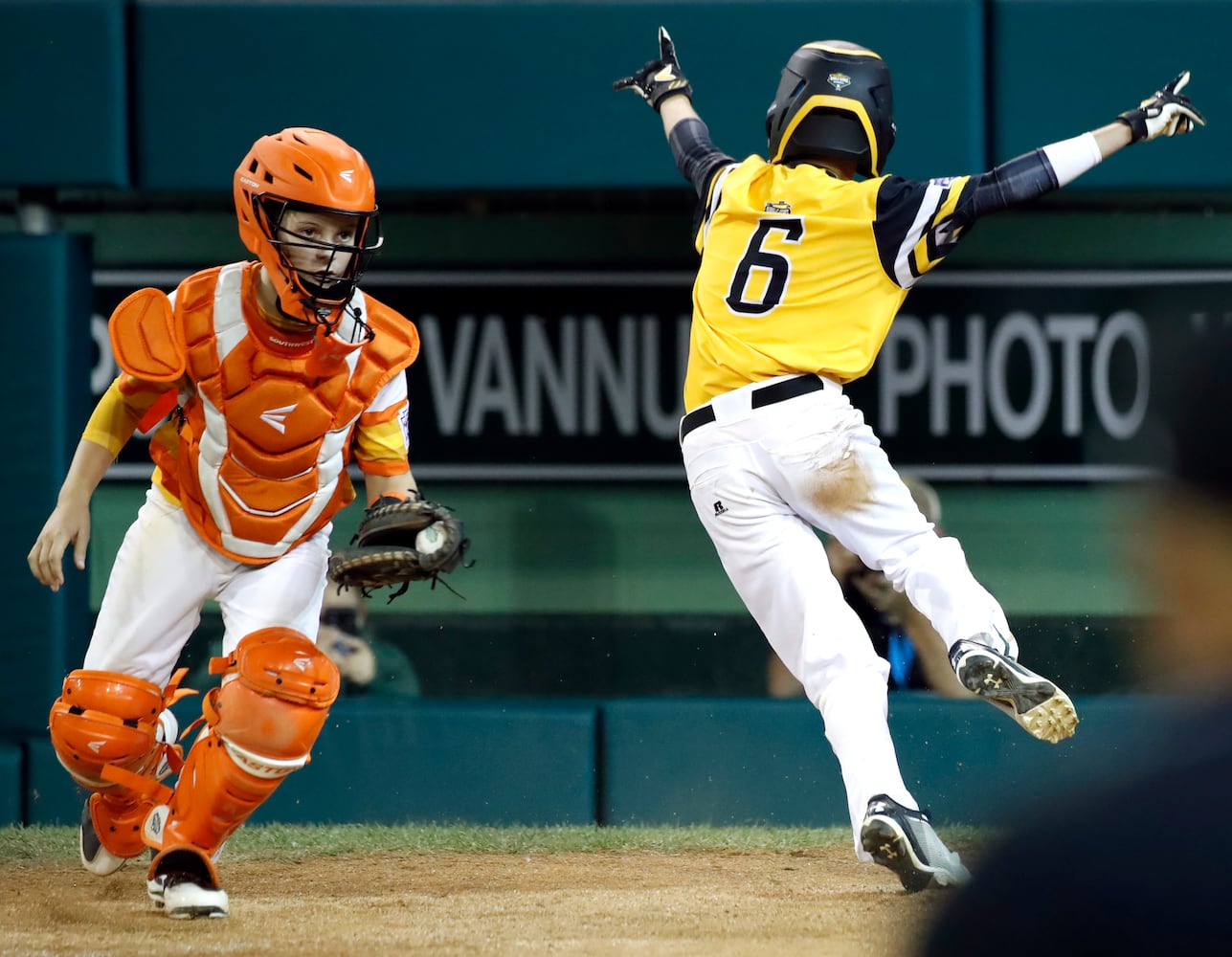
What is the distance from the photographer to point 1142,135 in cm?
370

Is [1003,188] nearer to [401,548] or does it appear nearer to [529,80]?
[401,548]

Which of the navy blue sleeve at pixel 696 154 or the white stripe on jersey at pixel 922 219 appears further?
the navy blue sleeve at pixel 696 154

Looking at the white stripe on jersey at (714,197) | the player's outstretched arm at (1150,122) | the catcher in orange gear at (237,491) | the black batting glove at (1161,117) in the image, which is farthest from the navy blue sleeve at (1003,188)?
the catcher in orange gear at (237,491)

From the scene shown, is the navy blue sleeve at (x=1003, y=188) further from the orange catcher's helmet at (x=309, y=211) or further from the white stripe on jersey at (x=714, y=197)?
the orange catcher's helmet at (x=309, y=211)

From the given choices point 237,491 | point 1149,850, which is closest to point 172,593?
point 237,491

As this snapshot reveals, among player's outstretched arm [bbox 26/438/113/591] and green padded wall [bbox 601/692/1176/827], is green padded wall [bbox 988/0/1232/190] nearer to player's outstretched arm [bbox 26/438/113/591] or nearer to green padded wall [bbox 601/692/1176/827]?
green padded wall [bbox 601/692/1176/827]

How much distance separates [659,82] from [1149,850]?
141 inches

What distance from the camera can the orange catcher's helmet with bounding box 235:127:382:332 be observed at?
10.8ft

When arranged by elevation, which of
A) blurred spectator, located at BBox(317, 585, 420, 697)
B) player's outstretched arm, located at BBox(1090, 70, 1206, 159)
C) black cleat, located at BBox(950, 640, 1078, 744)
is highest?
player's outstretched arm, located at BBox(1090, 70, 1206, 159)

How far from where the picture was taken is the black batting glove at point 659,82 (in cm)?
425

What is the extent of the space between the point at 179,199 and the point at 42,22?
0.81m

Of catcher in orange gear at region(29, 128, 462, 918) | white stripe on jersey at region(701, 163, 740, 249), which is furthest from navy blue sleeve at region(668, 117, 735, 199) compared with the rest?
catcher in orange gear at region(29, 128, 462, 918)

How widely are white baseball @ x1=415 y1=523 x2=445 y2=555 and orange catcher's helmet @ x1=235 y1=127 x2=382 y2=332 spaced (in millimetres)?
499

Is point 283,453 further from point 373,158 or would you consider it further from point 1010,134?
point 1010,134
